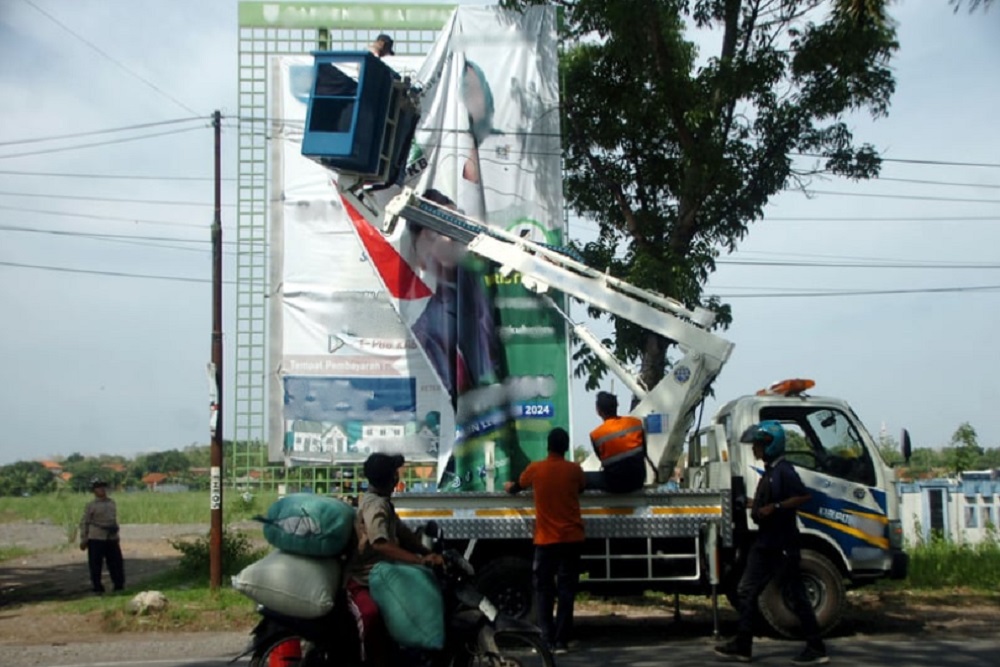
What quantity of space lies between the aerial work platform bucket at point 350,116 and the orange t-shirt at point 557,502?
5.43 m

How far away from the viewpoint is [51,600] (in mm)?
15562

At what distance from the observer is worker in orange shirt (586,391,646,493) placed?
1049cm

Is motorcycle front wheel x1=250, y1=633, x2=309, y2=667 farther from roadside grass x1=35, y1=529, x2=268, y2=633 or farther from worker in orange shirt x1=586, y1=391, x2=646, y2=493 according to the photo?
roadside grass x1=35, y1=529, x2=268, y2=633

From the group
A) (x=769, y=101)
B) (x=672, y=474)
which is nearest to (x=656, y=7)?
(x=769, y=101)

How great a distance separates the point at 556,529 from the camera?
384 inches

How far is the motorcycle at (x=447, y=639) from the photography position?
22.0ft

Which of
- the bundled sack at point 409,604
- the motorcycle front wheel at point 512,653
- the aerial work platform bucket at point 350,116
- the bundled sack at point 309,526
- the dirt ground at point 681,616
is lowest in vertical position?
the dirt ground at point 681,616

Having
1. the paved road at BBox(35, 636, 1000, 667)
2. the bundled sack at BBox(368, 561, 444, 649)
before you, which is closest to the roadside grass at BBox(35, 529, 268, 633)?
the paved road at BBox(35, 636, 1000, 667)

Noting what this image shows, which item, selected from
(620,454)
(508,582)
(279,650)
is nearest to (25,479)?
(508,582)

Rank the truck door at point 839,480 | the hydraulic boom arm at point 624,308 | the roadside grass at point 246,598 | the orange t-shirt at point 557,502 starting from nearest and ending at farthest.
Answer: the orange t-shirt at point 557,502, the truck door at point 839,480, the hydraulic boom arm at point 624,308, the roadside grass at point 246,598

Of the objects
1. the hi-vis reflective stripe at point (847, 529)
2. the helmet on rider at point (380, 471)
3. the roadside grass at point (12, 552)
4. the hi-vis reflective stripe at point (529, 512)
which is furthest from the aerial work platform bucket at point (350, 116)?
the roadside grass at point (12, 552)

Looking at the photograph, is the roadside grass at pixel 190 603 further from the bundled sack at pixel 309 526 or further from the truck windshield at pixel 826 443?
the bundled sack at pixel 309 526

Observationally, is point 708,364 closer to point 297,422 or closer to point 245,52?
point 297,422

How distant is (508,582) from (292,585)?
4.21 m
